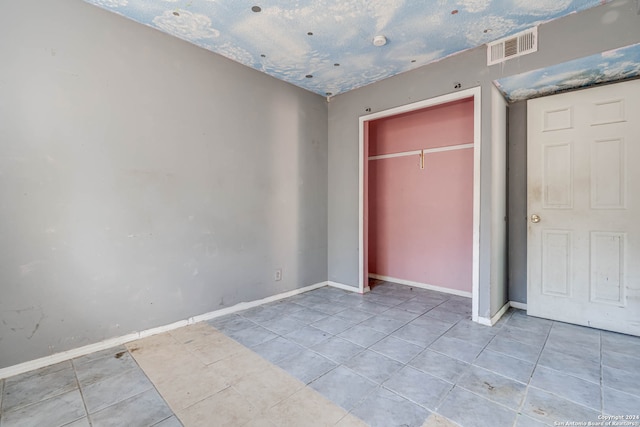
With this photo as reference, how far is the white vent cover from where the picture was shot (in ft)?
8.32

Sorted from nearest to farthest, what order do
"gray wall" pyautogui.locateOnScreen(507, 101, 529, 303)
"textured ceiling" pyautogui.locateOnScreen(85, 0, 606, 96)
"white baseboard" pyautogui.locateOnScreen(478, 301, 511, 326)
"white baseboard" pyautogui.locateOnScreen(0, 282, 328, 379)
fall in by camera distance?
"white baseboard" pyautogui.locateOnScreen(0, 282, 328, 379) → "textured ceiling" pyautogui.locateOnScreen(85, 0, 606, 96) → "white baseboard" pyautogui.locateOnScreen(478, 301, 511, 326) → "gray wall" pyautogui.locateOnScreen(507, 101, 529, 303)

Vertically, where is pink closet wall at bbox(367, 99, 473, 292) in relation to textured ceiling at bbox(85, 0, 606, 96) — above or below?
below

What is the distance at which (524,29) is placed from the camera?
254 cm

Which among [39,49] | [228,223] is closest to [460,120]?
[228,223]

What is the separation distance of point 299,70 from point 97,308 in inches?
120

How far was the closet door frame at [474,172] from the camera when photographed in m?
2.88

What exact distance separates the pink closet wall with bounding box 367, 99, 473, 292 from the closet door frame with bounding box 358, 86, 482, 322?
692mm

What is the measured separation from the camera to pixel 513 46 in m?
2.63

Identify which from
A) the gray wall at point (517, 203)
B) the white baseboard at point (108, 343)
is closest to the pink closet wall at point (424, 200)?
the gray wall at point (517, 203)

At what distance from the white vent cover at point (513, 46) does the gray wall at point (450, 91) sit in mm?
48

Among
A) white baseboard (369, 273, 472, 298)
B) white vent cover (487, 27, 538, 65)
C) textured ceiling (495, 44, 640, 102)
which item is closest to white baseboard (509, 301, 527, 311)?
white baseboard (369, 273, 472, 298)

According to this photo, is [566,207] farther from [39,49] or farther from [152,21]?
[39,49]

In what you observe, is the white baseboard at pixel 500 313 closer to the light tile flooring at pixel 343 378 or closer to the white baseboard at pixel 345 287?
the light tile flooring at pixel 343 378

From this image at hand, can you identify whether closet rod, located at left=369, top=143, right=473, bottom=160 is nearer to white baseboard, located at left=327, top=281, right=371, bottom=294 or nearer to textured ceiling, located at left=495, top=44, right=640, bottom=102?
textured ceiling, located at left=495, top=44, right=640, bottom=102
